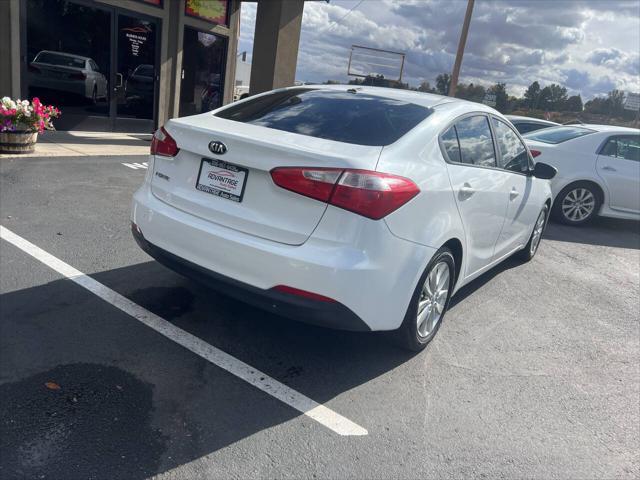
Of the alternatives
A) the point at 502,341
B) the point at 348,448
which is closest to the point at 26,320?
the point at 348,448

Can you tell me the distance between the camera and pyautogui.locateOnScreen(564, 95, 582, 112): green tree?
56469 mm

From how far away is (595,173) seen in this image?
8258 millimetres

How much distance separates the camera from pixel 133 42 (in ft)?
38.9

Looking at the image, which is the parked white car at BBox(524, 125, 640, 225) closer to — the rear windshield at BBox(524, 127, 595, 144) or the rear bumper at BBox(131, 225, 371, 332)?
the rear windshield at BBox(524, 127, 595, 144)

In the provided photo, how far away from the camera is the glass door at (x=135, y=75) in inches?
460

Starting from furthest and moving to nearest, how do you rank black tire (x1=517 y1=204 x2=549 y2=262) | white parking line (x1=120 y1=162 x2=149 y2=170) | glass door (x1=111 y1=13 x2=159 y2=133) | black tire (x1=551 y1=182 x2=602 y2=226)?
glass door (x1=111 y1=13 x2=159 y2=133)
white parking line (x1=120 y1=162 x2=149 y2=170)
black tire (x1=551 y1=182 x2=602 y2=226)
black tire (x1=517 y1=204 x2=549 y2=262)

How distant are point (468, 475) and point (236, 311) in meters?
1.97

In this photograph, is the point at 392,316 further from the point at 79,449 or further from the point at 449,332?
the point at 79,449

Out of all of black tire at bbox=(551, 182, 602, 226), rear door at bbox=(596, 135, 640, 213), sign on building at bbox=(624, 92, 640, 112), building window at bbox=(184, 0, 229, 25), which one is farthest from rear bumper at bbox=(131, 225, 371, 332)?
sign on building at bbox=(624, 92, 640, 112)

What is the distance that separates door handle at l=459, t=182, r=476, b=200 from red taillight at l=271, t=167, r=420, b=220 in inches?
34.7

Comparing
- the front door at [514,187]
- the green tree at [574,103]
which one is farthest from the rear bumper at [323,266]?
the green tree at [574,103]

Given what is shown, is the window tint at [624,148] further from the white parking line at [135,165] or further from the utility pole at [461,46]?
the utility pole at [461,46]

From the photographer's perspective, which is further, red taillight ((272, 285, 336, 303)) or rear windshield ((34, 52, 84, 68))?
rear windshield ((34, 52, 84, 68))

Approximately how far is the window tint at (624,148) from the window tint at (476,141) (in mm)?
5030
